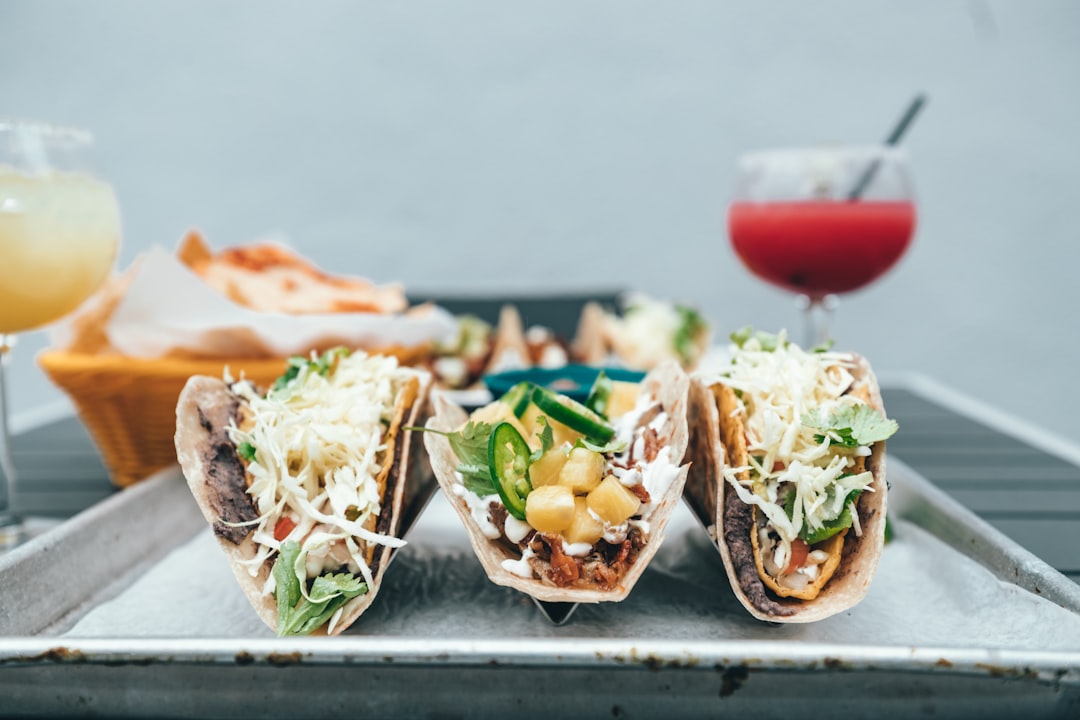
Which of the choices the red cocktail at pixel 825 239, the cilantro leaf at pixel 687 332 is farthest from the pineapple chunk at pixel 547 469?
the cilantro leaf at pixel 687 332

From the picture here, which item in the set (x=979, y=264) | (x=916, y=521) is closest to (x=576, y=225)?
(x=979, y=264)

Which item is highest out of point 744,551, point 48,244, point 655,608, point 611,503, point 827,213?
point 48,244

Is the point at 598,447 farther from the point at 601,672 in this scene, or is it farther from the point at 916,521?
the point at 916,521

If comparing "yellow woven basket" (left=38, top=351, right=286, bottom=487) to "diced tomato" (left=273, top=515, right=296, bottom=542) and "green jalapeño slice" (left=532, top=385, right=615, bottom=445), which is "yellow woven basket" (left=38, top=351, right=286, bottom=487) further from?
"green jalapeño slice" (left=532, top=385, right=615, bottom=445)

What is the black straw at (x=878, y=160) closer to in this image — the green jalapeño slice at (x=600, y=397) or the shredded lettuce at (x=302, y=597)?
the green jalapeño slice at (x=600, y=397)

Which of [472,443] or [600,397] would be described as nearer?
[472,443]

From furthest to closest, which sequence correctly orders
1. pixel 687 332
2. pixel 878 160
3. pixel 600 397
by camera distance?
1. pixel 687 332
2. pixel 878 160
3. pixel 600 397

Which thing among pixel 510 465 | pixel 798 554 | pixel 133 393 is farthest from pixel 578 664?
pixel 133 393

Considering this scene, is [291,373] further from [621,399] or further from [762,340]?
[762,340]
